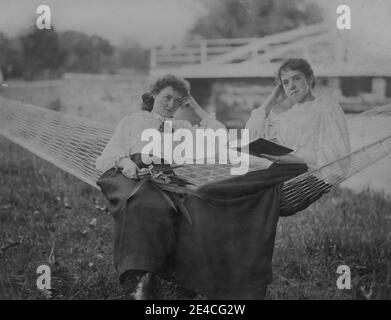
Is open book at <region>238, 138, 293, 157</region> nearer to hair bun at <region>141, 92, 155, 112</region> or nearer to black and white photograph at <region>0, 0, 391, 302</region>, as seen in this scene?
black and white photograph at <region>0, 0, 391, 302</region>

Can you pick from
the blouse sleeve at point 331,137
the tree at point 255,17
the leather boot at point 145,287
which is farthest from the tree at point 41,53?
the blouse sleeve at point 331,137

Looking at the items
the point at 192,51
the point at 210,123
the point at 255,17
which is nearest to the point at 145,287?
the point at 210,123

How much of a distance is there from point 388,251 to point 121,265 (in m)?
1.07

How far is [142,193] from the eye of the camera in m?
1.78

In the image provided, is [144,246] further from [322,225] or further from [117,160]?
[322,225]

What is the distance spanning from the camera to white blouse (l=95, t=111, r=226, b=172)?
1876 mm

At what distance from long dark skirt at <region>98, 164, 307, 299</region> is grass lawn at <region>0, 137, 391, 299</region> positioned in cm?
12

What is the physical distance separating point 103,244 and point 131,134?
504 millimetres

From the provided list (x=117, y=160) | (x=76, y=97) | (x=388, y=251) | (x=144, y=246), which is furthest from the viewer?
(x=76, y=97)

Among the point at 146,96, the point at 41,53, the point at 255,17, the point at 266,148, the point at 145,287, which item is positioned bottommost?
the point at 145,287

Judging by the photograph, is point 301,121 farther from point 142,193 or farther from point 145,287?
point 145,287

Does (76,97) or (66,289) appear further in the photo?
(76,97)

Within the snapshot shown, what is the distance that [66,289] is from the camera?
75.0 inches
